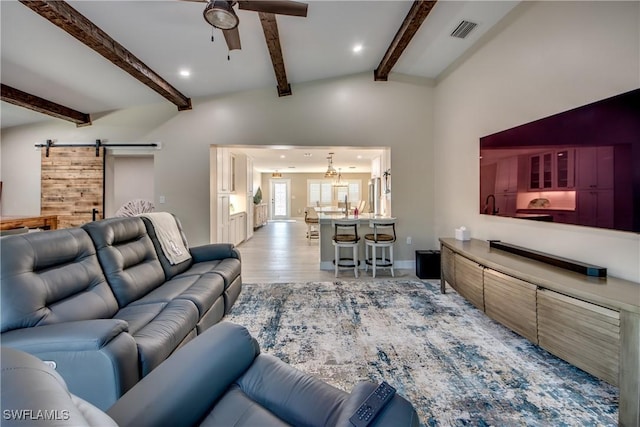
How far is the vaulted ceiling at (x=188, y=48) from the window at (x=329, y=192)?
925cm

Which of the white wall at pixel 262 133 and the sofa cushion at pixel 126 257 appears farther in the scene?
the white wall at pixel 262 133

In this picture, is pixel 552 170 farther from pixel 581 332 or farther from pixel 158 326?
pixel 158 326

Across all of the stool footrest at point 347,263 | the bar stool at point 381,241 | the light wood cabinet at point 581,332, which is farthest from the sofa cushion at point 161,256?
the light wood cabinet at point 581,332

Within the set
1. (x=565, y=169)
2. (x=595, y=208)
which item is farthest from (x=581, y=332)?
(x=565, y=169)

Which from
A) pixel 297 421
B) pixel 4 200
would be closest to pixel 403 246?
pixel 297 421

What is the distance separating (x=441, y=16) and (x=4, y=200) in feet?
25.1

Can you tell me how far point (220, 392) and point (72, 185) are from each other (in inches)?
226

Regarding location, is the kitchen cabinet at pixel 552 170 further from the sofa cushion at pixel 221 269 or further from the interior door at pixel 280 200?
the interior door at pixel 280 200

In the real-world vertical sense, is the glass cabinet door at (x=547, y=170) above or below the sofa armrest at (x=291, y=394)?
above

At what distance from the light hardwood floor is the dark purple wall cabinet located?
7.15 feet

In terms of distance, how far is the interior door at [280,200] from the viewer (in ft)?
47.4

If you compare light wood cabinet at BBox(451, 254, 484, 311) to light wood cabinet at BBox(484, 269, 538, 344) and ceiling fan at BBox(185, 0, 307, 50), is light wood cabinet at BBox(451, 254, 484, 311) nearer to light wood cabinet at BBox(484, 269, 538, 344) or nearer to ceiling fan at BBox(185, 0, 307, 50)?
light wood cabinet at BBox(484, 269, 538, 344)

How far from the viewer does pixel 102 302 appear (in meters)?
1.95

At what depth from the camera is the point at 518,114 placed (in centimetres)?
306
